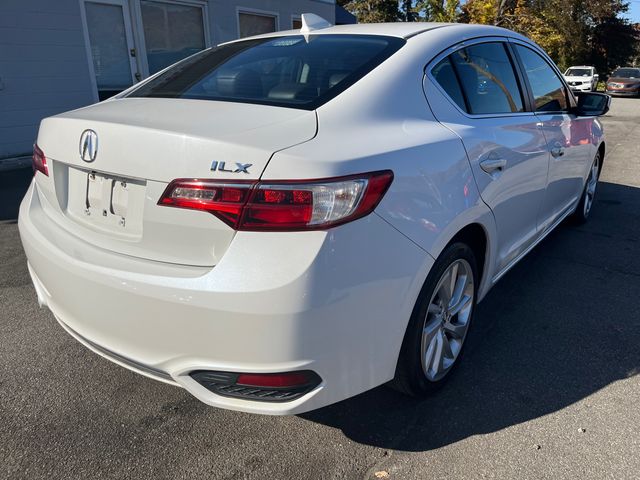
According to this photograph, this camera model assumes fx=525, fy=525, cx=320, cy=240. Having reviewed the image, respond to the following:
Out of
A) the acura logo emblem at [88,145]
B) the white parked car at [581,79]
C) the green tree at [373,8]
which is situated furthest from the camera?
the green tree at [373,8]

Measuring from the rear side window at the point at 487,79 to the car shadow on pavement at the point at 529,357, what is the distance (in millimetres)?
1254

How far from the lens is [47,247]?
2119mm

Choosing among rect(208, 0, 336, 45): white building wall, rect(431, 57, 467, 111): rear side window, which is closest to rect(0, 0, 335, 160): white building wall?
rect(208, 0, 336, 45): white building wall

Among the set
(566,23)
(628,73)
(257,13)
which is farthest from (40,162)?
(566,23)

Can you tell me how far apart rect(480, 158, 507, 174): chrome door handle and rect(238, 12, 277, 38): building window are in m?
9.47

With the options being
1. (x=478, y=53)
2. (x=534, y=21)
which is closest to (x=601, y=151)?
(x=478, y=53)

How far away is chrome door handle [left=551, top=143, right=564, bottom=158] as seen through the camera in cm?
335

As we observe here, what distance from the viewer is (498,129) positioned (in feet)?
8.63

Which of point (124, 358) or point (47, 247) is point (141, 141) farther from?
point (124, 358)

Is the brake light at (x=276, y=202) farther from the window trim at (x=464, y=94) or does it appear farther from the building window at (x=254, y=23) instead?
the building window at (x=254, y=23)

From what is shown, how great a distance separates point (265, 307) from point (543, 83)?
A: 2856 mm

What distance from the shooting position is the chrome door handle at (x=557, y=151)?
335 cm

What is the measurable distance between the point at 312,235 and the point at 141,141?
2.31ft

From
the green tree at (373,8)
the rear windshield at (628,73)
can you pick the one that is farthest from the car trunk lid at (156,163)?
the green tree at (373,8)
